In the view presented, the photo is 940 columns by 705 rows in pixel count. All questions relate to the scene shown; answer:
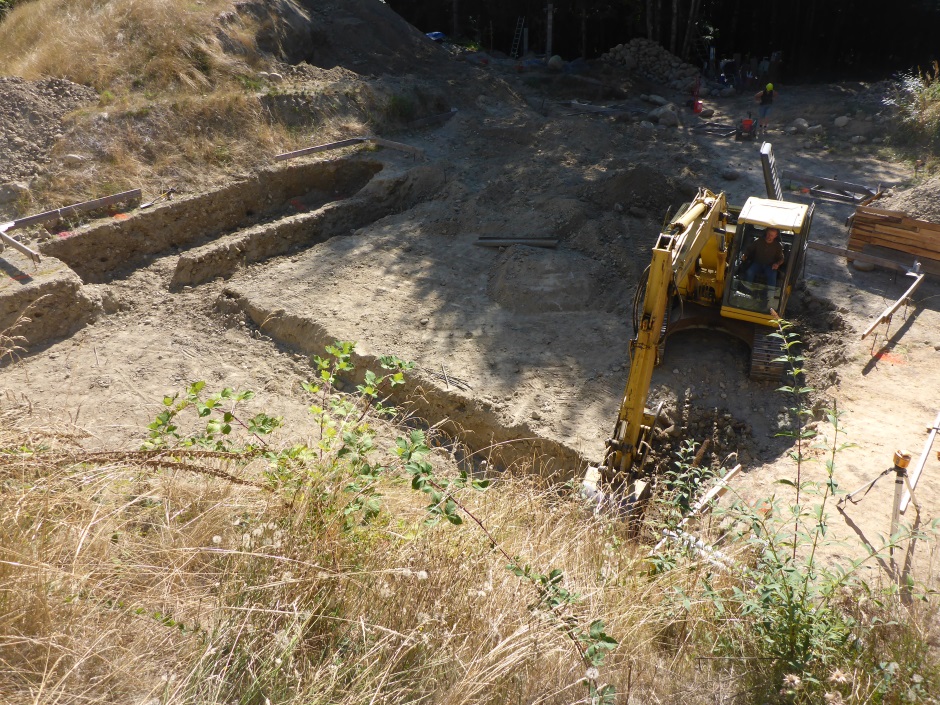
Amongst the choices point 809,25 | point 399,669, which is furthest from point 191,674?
point 809,25

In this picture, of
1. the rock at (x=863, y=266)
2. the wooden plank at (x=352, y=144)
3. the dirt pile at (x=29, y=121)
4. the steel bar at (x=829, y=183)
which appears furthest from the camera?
the wooden plank at (x=352, y=144)

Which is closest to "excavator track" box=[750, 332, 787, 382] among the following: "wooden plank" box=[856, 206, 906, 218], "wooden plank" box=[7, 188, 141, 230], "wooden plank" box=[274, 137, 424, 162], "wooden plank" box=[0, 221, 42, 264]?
"wooden plank" box=[856, 206, 906, 218]

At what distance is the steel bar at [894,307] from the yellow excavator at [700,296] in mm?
1096

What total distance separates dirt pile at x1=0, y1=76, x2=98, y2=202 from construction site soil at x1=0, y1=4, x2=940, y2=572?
0.08 meters

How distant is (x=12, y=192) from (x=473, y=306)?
7.64 meters

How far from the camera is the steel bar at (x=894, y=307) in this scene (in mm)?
7758

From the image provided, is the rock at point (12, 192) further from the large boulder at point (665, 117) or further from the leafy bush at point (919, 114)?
the leafy bush at point (919, 114)

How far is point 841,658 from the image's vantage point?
8.82 ft

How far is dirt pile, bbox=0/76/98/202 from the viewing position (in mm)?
10719

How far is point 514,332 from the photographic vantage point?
8.50 meters

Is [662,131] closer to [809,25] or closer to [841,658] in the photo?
[809,25]

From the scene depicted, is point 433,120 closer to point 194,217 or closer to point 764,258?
point 194,217

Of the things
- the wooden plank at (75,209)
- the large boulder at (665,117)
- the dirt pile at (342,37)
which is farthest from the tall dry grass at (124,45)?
the large boulder at (665,117)

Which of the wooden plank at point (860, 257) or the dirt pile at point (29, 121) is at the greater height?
the dirt pile at point (29, 121)
